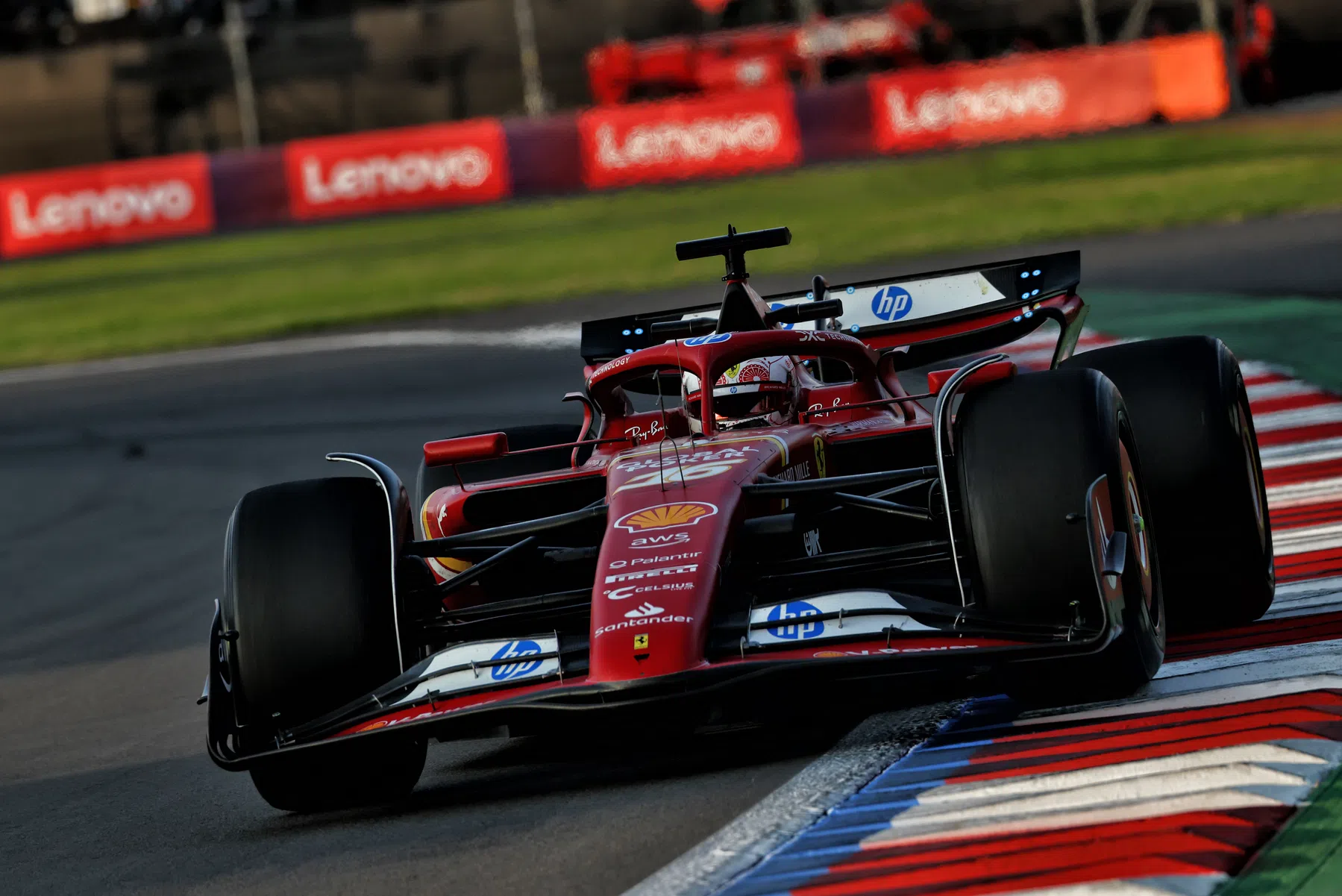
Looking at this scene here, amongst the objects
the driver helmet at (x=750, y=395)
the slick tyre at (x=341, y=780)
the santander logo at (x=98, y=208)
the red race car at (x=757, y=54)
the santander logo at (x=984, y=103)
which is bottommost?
the slick tyre at (x=341, y=780)

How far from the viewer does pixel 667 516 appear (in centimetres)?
584

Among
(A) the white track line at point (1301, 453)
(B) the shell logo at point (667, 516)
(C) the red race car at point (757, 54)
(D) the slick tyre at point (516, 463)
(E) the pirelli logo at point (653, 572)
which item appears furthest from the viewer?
(C) the red race car at point (757, 54)

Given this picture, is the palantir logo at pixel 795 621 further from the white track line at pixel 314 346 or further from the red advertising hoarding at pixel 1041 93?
the red advertising hoarding at pixel 1041 93

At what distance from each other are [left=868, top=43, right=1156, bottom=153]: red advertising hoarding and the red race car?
110 inches

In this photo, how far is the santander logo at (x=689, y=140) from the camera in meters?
29.8

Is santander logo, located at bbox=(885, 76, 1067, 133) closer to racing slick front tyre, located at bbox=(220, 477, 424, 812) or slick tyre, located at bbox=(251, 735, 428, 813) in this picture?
racing slick front tyre, located at bbox=(220, 477, 424, 812)

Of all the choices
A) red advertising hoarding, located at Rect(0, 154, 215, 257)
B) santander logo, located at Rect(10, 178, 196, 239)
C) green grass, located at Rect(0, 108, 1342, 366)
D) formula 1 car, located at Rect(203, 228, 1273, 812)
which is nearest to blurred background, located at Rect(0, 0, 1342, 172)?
red advertising hoarding, located at Rect(0, 154, 215, 257)

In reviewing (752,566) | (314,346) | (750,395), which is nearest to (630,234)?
(314,346)

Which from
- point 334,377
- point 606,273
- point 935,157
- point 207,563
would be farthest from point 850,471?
point 935,157

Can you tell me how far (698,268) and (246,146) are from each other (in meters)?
11.9

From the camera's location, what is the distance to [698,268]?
22.5 metres

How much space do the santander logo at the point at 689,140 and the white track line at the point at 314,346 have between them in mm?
10357

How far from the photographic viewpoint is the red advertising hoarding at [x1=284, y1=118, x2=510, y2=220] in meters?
30.9

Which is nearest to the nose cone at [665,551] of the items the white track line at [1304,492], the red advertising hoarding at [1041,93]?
the white track line at [1304,492]
